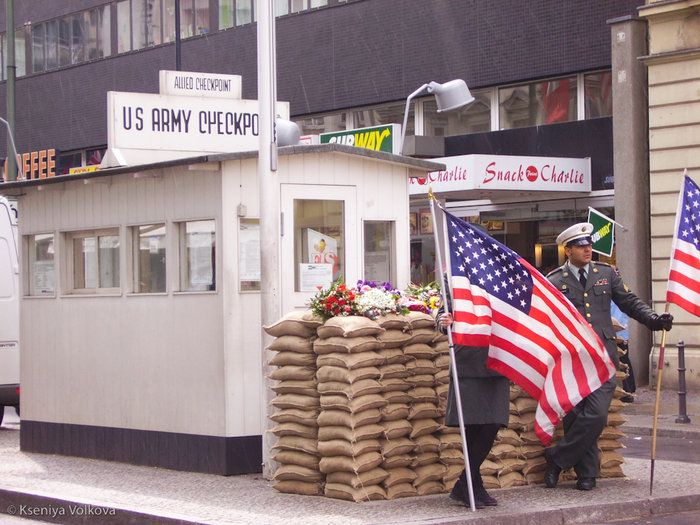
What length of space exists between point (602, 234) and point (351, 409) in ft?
40.5

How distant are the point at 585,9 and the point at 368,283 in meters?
15.2

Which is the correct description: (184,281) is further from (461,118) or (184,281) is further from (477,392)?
(461,118)

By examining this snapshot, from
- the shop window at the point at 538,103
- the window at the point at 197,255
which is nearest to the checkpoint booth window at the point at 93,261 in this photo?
the window at the point at 197,255

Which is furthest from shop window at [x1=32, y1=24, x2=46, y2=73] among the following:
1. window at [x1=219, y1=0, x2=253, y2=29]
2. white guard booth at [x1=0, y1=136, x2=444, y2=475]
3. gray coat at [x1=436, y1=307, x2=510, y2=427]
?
gray coat at [x1=436, y1=307, x2=510, y2=427]

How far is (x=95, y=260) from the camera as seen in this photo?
11656 mm

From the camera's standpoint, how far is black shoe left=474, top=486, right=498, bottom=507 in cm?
837

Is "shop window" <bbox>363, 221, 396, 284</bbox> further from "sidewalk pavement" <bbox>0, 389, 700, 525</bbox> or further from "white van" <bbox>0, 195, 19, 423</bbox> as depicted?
"white van" <bbox>0, 195, 19, 423</bbox>

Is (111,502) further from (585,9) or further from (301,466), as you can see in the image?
(585,9)

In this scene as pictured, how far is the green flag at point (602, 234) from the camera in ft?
65.0

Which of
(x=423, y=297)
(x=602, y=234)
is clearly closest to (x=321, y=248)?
(x=423, y=297)

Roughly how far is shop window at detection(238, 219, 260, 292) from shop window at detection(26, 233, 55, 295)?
2.85 m

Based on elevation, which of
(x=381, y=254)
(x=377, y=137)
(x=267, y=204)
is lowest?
(x=381, y=254)

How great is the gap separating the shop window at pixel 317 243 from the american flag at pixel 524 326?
220 cm

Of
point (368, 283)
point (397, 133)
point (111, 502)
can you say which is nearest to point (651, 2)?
point (397, 133)
